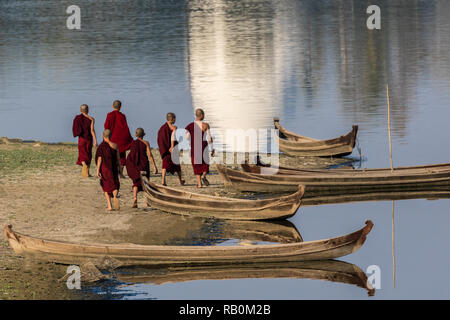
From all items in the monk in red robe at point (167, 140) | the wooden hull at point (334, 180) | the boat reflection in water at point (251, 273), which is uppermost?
the monk in red robe at point (167, 140)

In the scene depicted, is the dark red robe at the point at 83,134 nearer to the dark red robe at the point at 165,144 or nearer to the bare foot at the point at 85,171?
the bare foot at the point at 85,171

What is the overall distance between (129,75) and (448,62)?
18190 mm

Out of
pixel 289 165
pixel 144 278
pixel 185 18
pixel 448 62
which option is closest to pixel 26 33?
pixel 185 18

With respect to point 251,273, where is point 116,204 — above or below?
above

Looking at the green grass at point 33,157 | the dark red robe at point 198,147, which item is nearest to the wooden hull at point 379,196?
the dark red robe at point 198,147

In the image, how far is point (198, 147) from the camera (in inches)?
856

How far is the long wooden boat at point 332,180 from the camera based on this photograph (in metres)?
22.3

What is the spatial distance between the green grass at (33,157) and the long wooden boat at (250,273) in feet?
29.3

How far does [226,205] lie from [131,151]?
266 cm

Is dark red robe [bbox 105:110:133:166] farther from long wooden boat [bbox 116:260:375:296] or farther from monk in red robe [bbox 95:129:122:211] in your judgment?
long wooden boat [bbox 116:260:375:296]

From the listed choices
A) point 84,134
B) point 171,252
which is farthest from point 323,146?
point 171,252

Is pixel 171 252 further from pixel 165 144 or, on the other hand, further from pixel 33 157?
pixel 33 157

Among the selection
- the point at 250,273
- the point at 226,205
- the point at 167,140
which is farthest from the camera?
the point at 167,140

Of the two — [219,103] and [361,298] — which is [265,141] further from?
[361,298]
